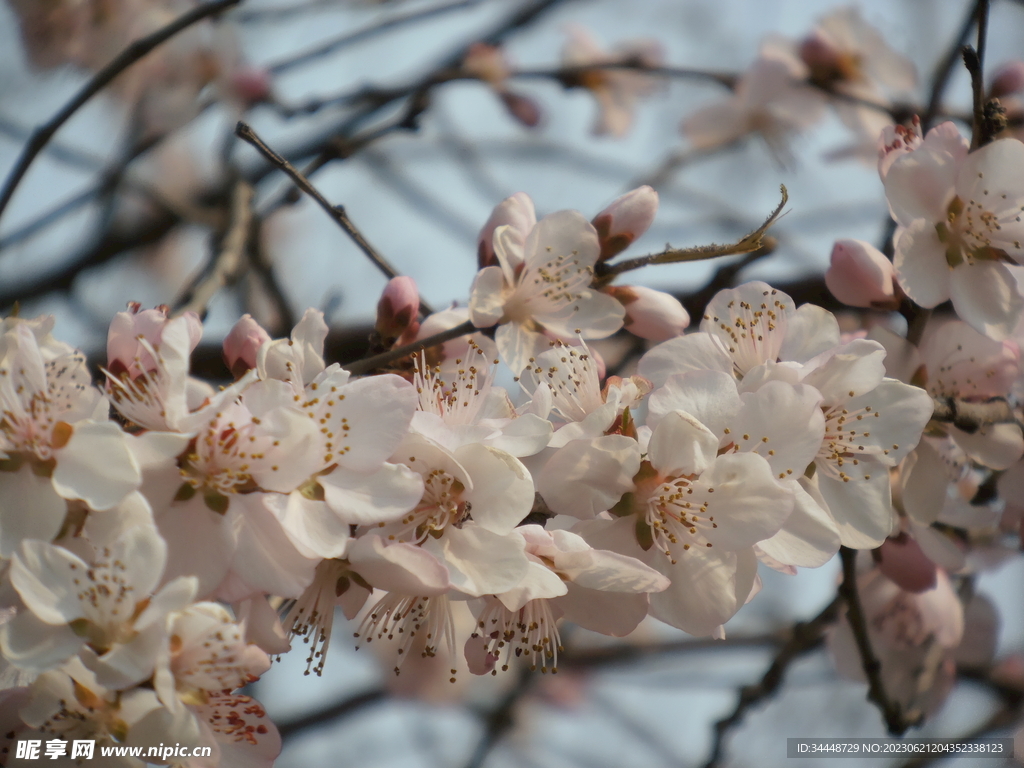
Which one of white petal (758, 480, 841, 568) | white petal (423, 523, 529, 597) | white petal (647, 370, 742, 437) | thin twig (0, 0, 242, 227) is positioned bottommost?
white petal (758, 480, 841, 568)

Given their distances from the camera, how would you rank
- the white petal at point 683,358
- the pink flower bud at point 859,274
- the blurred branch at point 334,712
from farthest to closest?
the blurred branch at point 334,712, the pink flower bud at point 859,274, the white petal at point 683,358

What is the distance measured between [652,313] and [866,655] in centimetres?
79

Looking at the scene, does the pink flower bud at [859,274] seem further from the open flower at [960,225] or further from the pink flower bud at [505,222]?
the pink flower bud at [505,222]

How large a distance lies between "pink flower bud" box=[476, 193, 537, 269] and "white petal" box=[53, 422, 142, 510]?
628 millimetres

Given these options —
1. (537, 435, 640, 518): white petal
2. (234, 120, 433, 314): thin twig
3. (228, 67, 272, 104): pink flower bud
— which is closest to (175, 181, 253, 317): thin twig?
(234, 120, 433, 314): thin twig

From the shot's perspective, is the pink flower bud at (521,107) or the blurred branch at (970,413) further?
the pink flower bud at (521,107)

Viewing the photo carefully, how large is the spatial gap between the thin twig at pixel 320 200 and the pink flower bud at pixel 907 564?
867mm

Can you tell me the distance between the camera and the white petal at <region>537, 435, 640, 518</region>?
967 millimetres

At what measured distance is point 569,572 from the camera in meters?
0.95

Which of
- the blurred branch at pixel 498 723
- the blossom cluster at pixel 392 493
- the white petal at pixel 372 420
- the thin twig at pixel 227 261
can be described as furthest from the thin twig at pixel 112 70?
the blurred branch at pixel 498 723

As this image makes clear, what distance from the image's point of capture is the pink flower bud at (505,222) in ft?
4.21

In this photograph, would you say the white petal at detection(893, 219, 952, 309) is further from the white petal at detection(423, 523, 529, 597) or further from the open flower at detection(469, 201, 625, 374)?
the white petal at detection(423, 523, 529, 597)

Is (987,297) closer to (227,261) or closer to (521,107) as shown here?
(227,261)

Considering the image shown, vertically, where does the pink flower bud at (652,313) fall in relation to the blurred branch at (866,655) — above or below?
above
